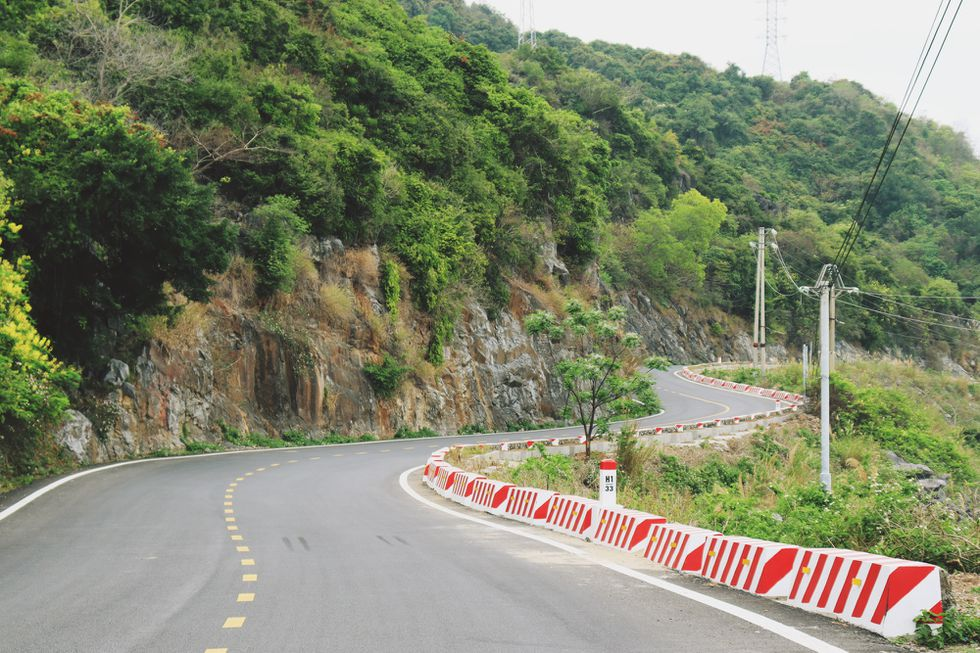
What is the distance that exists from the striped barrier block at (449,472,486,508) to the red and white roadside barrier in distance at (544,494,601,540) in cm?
394

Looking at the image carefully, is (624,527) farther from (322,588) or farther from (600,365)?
(600,365)

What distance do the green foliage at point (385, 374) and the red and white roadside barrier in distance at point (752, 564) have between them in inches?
1156

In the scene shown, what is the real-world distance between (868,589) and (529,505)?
918 cm

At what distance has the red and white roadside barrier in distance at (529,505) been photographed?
15.4 meters

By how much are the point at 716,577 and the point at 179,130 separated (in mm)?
31824

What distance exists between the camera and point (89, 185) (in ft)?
76.3

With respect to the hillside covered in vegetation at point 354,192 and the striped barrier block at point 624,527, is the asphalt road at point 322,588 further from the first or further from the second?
the hillside covered in vegetation at point 354,192

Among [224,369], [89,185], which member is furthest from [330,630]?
[224,369]

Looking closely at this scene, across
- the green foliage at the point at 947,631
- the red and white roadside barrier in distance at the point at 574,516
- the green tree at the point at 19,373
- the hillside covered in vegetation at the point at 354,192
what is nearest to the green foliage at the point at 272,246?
the hillside covered in vegetation at the point at 354,192

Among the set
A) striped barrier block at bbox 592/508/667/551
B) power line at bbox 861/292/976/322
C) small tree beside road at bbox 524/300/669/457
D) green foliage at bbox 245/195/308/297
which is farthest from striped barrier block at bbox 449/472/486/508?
power line at bbox 861/292/976/322

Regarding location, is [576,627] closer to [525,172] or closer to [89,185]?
[89,185]

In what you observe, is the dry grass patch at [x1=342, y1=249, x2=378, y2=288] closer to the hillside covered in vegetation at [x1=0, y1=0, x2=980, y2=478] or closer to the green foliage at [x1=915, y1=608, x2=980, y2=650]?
the hillside covered in vegetation at [x1=0, y1=0, x2=980, y2=478]

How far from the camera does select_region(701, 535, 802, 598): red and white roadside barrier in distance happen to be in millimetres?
8570

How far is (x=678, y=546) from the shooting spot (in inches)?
423
